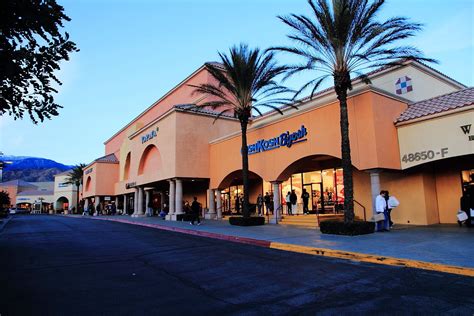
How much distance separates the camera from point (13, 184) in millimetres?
105875

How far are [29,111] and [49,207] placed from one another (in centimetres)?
10297

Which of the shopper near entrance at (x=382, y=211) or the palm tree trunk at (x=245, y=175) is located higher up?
the palm tree trunk at (x=245, y=175)

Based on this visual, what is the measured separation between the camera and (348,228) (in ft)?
44.5

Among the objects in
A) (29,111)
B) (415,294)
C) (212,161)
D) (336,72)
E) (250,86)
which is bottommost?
(415,294)

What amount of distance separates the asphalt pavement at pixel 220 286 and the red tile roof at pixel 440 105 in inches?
400

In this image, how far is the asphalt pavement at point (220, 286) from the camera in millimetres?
4992

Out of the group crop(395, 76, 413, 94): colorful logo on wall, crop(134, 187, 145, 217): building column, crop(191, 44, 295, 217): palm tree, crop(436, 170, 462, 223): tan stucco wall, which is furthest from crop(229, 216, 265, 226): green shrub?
crop(134, 187, 145, 217): building column

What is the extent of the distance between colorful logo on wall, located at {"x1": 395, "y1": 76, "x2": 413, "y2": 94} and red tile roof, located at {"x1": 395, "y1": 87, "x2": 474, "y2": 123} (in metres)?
4.59

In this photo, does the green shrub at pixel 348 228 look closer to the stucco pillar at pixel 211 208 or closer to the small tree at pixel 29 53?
the small tree at pixel 29 53

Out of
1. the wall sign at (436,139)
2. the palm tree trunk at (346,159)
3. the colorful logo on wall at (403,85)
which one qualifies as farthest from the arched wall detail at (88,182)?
the wall sign at (436,139)

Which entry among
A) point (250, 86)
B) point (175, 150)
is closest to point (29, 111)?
point (250, 86)

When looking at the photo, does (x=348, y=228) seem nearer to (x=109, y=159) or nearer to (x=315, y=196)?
(x=315, y=196)

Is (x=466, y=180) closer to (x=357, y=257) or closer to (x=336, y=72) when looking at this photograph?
(x=336, y=72)

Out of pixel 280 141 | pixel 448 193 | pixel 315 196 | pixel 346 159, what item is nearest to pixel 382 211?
pixel 346 159
